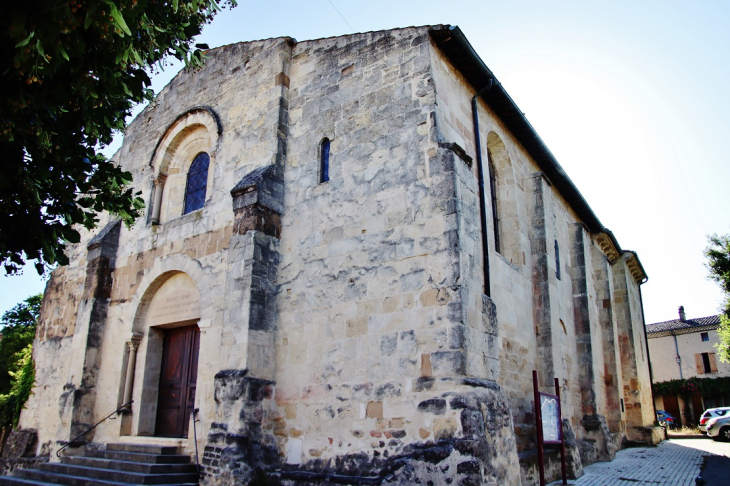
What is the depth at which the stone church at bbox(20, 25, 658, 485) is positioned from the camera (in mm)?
7164

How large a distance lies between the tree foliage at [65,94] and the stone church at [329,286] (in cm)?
323

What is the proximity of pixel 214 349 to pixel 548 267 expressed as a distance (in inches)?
269

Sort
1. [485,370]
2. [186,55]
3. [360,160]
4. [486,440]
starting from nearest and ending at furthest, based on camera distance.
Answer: [186,55], [486,440], [485,370], [360,160]

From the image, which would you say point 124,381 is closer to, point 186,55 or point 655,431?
point 186,55

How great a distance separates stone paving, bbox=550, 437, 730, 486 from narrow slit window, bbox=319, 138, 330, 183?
Result: 6.36m

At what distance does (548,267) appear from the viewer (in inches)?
440

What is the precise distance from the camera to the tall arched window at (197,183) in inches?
437

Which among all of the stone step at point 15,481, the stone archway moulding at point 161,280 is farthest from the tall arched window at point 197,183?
the stone step at point 15,481

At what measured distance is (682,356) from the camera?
1502 inches

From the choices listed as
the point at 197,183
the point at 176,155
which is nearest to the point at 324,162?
the point at 197,183

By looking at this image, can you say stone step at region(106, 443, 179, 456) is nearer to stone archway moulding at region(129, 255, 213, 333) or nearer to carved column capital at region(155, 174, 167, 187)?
stone archway moulding at region(129, 255, 213, 333)

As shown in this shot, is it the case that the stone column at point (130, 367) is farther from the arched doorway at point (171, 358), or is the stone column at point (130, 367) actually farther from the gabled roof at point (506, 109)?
the gabled roof at point (506, 109)

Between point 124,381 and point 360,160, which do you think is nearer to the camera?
point 360,160

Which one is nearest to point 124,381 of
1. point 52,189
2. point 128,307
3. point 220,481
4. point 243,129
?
point 128,307
